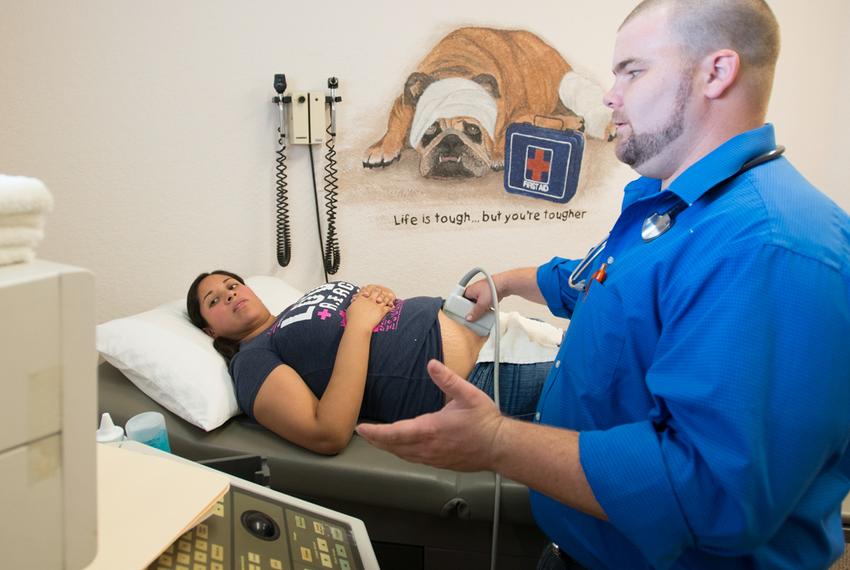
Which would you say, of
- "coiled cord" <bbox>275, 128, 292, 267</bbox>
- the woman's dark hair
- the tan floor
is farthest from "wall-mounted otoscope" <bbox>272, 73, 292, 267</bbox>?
the tan floor

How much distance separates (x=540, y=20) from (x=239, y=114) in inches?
46.5

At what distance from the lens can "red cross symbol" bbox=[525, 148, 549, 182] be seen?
239 centimetres

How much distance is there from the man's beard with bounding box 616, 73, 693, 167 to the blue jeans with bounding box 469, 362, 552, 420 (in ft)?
2.56

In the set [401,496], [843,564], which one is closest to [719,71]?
[401,496]

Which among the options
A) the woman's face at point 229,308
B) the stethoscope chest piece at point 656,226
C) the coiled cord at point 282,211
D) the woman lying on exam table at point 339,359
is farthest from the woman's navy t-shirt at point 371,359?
the stethoscope chest piece at point 656,226

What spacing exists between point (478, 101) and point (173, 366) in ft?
4.73

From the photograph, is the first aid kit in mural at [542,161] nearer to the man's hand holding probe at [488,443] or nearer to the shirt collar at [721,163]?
the shirt collar at [721,163]

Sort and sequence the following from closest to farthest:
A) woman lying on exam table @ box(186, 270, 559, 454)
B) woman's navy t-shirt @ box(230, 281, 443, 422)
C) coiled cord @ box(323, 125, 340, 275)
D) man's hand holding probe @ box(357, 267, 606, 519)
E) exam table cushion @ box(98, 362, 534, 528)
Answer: man's hand holding probe @ box(357, 267, 606, 519)
exam table cushion @ box(98, 362, 534, 528)
woman lying on exam table @ box(186, 270, 559, 454)
woman's navy t-shirt @ box(230, 281, 443, 422)
coiled cord @ box(323, 125, 340, 275)

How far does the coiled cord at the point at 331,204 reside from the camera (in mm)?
2195

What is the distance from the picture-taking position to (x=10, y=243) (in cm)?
45

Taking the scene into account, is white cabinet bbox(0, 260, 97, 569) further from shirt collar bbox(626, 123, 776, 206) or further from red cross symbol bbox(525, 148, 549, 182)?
red cross symbol bbox(525, 148, 549, 182)

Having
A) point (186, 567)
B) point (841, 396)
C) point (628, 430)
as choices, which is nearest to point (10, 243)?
point (186, 567)

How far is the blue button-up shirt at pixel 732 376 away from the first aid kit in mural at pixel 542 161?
145 centimetres

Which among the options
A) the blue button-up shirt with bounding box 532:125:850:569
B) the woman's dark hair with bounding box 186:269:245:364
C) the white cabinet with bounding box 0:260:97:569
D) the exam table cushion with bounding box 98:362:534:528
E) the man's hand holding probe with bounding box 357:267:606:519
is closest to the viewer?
the white cabinet with bounding box 0:260:97:569
